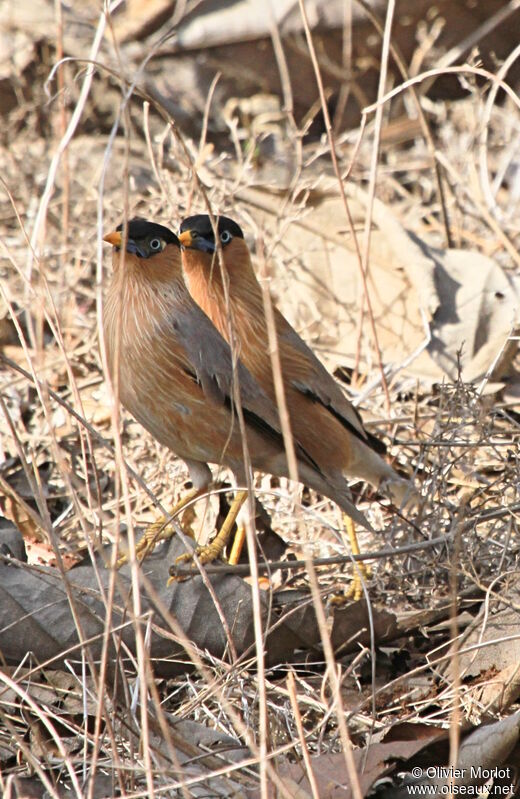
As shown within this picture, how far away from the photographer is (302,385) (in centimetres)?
444

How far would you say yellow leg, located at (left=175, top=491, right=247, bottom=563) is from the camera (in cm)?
392

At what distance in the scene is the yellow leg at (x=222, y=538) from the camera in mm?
3922

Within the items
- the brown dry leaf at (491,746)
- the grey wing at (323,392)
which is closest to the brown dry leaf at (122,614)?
the brown dry leaf at (491,746)

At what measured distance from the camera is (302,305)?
5.62m

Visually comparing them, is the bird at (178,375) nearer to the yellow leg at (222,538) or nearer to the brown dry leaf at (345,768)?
the yellow leg at (222,538)

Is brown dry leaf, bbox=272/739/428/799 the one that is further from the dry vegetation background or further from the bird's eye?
the bird's eye

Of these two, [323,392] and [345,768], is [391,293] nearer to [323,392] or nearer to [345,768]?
[323,392]

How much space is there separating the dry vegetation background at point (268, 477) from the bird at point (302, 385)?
166 millimetres

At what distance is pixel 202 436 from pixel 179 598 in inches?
31.3

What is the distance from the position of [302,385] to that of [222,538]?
2.66 feet

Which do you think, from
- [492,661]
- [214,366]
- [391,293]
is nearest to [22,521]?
[214,366]

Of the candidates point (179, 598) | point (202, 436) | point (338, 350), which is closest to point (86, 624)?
point (179, 598)

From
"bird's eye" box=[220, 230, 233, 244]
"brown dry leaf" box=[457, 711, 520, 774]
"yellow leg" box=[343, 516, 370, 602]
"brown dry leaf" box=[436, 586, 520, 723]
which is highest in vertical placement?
"bird's eye" box=[220, 230, 233, 244]

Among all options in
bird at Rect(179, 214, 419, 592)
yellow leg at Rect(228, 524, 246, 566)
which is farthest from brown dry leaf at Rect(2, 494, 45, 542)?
bird at Rect(179, 214, 419, 592)
